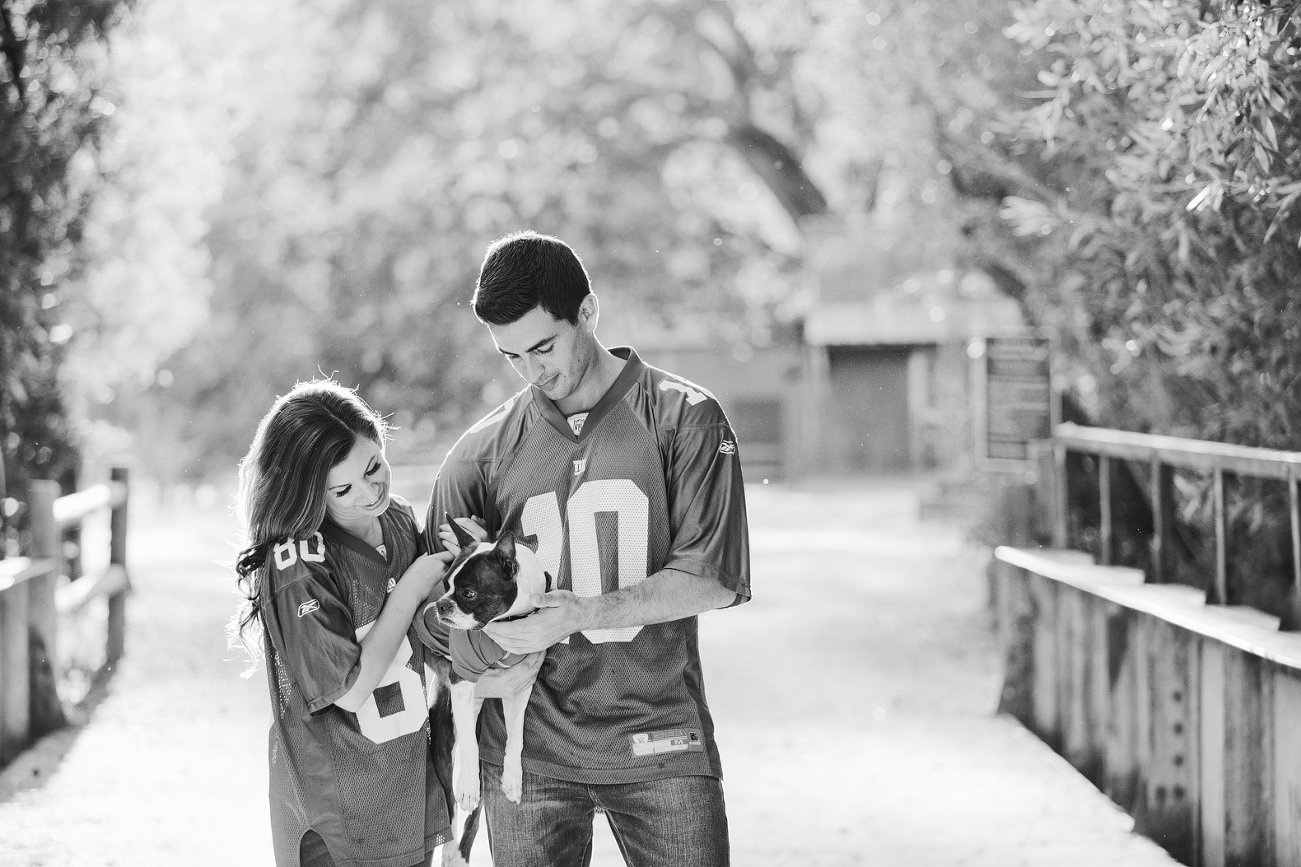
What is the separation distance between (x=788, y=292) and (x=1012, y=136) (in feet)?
80.6

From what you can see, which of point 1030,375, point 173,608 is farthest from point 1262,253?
point 173,608

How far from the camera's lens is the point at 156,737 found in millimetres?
8719

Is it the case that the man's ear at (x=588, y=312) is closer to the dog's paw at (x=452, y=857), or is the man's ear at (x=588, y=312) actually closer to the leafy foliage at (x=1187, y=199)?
the dog's paw at (x=452, y=857)

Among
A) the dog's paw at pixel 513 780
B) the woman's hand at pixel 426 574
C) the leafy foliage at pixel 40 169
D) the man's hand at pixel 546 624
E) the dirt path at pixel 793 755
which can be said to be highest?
the leafy foliage at pixel 40 169

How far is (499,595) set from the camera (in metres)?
3.09

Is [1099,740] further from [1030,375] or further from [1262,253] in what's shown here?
[1030,375]

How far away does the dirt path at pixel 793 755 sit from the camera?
6.40 metres

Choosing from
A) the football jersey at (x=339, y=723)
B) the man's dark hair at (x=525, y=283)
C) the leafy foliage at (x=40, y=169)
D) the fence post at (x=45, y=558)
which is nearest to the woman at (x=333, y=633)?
the football jersey at (x=339, y=723)

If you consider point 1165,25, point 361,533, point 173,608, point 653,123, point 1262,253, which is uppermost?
point 653,123

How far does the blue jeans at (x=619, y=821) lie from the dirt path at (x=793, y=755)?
90 centimetres

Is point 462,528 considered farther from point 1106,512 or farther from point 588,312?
point 1106,512

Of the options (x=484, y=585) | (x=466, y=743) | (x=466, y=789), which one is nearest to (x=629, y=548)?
(x=484, y=585)

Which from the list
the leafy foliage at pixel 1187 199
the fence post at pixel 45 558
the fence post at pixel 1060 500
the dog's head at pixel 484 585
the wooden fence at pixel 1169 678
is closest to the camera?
the dog's head at pixel 484 585

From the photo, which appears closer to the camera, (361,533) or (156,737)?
(361,533)
